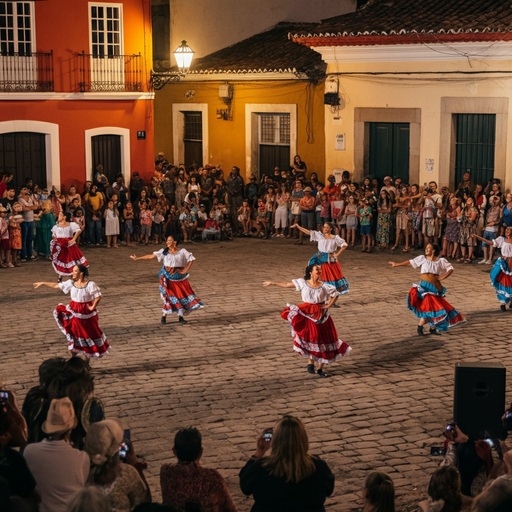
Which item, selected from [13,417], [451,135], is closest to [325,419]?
[13,417]

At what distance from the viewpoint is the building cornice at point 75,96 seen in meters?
22.6

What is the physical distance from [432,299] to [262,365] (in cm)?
297

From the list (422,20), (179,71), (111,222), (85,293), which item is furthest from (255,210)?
(85,293)

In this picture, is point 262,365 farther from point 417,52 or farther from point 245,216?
point 417,52

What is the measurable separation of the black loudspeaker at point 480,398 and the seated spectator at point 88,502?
4109 mm

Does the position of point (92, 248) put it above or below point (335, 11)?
below

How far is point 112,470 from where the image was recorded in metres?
5.73

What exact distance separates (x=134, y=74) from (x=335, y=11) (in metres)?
6.62

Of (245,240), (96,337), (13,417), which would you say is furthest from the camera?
(245,240)

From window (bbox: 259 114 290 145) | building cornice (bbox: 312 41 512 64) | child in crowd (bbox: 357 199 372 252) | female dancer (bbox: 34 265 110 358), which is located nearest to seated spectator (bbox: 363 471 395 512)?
female dancer (bbox: 34 265 110 358)

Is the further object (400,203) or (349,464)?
(400,203)

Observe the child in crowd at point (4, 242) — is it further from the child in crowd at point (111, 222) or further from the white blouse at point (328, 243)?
the white blouse at point (328, 243)

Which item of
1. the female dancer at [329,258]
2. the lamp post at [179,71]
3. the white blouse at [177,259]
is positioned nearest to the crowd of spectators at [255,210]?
the lamp post at [179,71]

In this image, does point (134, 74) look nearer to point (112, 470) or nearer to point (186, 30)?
point (186, 30)
